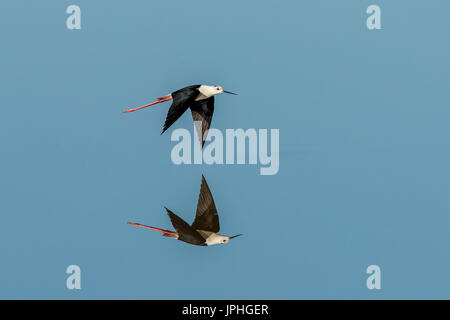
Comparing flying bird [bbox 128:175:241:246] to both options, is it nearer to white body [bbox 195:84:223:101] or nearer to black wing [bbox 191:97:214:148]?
black wing [bbox 191:97:214:148]

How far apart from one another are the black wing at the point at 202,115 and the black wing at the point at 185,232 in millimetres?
801

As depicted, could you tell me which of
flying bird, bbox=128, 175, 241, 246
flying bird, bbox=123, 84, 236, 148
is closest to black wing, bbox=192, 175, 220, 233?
flying bird, bbox=128, 175, 241, 246

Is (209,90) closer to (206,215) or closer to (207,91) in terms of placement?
(207,91)

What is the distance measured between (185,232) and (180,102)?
1261mm

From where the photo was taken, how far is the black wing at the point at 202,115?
6406 millimetres

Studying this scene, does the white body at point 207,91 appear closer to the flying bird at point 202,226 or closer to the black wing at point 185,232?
the flying bird at point 202,226

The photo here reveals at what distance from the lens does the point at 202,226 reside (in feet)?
20.8

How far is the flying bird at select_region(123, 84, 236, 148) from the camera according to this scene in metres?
5.87

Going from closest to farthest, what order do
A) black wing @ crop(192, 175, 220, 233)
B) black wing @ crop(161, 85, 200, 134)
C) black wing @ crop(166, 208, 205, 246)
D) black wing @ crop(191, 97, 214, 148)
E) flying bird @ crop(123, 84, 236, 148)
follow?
black wing @ crop(161, 85, 200, 134)
flying bird @ crop(123, 84, 236, 148)
black wing @ crop(166, 208, 205, 246)
black wing @ crop(192, 175, 220, 233)
black wing @ crop(191, 97, 214, 148)

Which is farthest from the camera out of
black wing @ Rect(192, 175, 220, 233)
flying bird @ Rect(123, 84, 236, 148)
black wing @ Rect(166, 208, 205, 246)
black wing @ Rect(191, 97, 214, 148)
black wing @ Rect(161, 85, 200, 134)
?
black wing @ Rect(191, 97, 214, 148)

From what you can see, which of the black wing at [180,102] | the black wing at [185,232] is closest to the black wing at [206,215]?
the black wing at [185,232]
